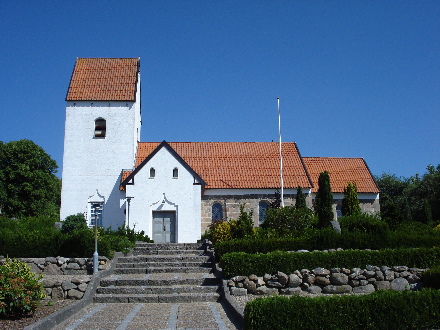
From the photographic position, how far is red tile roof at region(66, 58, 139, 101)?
28109mm

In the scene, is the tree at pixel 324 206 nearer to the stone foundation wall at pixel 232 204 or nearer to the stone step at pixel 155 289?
the stone foundation wall at pixel 232 204

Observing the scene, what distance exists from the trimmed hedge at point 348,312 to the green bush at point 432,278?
146 inches

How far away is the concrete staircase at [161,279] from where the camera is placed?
12867mm

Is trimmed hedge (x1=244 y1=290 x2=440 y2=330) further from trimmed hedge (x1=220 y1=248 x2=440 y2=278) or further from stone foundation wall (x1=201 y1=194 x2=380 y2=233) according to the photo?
stone foundation wall (x1=201 y1=194 x2=380 y2=233)

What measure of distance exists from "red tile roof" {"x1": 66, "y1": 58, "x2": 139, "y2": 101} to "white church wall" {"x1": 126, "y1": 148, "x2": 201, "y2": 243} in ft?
18.8

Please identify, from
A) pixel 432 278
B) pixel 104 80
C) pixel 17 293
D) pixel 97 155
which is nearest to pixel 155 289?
pixel 17 293

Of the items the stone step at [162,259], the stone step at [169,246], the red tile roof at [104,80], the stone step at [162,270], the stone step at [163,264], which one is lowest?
the stone step at [162,270]

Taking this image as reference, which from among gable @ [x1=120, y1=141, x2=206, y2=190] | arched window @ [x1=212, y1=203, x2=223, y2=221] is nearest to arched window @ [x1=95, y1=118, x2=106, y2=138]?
gable @ [x1=120, y1=141, x2=206, y2=190]

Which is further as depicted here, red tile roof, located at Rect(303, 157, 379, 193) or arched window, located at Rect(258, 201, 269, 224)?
red tile roof, located at Rect(303, 157, 379, 193)

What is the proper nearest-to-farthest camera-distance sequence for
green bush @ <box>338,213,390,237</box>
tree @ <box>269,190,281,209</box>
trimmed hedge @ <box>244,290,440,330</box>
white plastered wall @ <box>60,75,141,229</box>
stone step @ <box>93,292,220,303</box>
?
1. trimmed hedge @ <box>244,290,440,330</box>
2. stone step @ <box>93,292,220,303</box>
3. green bush @ <box>338,213,390,237</box>
4. tree @ <box>269,190,281,209</box>
5. white plastered wall @ <box>60,75,141,229</box>

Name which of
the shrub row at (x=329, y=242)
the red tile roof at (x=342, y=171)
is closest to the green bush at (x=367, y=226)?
the shrub row at (x=329, y=242)

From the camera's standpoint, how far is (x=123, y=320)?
10.3 metres

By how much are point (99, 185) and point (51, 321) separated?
59.9 feet

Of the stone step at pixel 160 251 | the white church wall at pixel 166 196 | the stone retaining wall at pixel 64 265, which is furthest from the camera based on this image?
the white church wall at pixel 166 196
